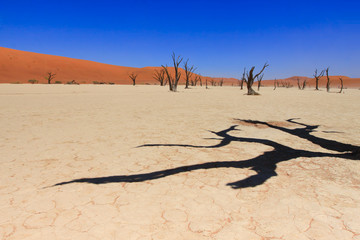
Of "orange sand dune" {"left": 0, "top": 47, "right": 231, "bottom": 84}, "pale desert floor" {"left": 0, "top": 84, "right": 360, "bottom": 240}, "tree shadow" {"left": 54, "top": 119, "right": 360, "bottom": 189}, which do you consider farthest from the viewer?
"orange sand dune" {"left": 0, "top": 47, "right": 231, "bottom": 84}

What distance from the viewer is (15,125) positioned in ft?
19.2

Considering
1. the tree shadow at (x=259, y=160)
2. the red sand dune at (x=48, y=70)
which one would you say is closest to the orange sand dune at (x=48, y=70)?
the red sand dune at (x=48, y=70)

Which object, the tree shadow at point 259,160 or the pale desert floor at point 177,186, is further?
the tree shadow at point 259,160

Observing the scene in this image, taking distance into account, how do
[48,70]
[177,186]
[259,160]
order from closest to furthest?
[177,186]
[259,160]
[48,70]

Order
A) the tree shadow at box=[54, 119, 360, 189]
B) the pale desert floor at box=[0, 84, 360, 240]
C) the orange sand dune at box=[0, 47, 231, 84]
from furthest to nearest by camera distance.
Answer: the orange sand dune at box=[0, 47, 231, 84] < the tree shadow at box=[54, 119, 360, 189] < the pale desert floor at box=[0, 84, 360, 240]

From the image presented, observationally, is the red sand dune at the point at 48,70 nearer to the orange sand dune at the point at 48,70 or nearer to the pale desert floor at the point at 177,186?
the orange sand dune at the point at 48,70

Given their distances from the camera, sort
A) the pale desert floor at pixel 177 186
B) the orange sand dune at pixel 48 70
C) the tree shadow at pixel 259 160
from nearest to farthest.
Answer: the pale desert floor at pixel 177 186 → the tree shadow at pixel 259 160 → the orange sand dune at pixel 48 70

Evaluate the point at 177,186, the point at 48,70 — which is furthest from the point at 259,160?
the point at 48,70

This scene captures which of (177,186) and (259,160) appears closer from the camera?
(177,186)

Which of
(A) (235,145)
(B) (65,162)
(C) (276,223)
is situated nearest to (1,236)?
(B) (65,162)

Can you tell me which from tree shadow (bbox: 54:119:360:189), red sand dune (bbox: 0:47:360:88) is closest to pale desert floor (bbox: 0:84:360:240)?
tree shadow (bbox: 54:119:360:189)

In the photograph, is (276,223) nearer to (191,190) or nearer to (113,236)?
(191,190)

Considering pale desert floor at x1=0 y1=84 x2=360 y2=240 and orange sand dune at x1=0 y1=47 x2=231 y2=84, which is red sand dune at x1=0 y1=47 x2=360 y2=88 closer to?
orange sand dune at x1=0 y1=47 x2=231 y2=84

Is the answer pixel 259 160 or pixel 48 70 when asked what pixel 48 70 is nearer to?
pixel 48 70
